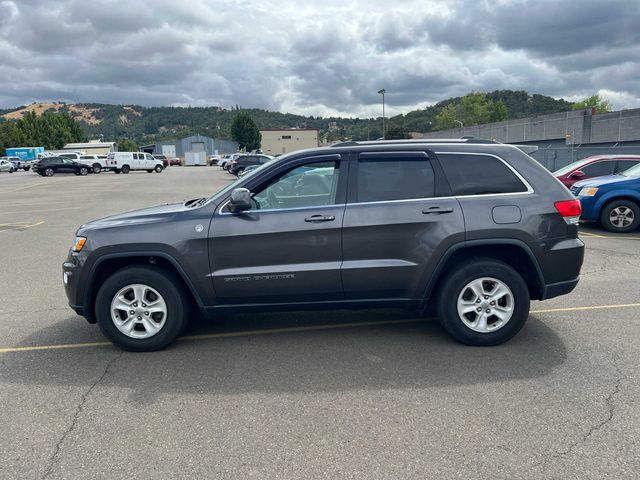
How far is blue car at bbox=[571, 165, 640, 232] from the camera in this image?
991cm

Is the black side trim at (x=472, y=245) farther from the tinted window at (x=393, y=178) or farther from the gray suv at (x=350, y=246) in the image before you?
the tinted window at (x=393, y=178)

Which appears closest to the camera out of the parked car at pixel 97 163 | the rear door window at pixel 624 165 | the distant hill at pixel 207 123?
the rear door window at pixel 624 165

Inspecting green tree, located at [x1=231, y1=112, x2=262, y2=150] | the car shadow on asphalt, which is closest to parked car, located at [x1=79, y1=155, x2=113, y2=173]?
Result: the car shadow on asphalt

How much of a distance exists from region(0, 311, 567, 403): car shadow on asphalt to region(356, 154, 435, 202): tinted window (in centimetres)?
139

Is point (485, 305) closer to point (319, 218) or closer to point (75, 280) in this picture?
point (319, 218)

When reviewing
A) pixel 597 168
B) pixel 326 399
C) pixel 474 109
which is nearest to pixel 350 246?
pixel 326 399

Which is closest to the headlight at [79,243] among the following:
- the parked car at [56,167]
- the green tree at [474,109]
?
the parked car at [56,167]

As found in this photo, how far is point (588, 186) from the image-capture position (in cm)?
1025

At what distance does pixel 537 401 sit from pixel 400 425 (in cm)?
106

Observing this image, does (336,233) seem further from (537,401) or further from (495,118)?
(495,118)

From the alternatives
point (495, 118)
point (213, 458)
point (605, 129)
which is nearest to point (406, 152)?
point (213, 458)

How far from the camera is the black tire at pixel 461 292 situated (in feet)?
13.9

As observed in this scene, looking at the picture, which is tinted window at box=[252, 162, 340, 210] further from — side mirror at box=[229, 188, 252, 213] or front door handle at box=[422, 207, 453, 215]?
front door handle at box=[422, 207, 453, 215]

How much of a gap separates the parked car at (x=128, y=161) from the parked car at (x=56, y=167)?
333 cm
